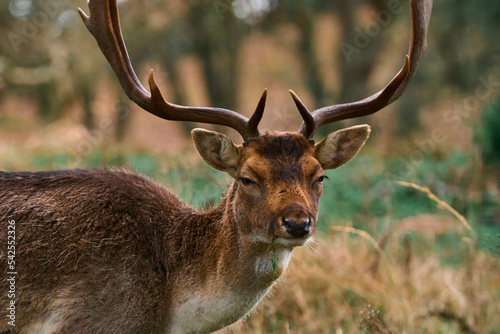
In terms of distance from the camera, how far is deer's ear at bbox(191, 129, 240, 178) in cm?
447

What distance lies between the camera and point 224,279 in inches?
173

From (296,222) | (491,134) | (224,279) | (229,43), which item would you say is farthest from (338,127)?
(296,222)

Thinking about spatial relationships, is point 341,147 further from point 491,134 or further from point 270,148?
point 491,134

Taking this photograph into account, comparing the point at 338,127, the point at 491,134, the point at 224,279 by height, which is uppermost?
the point at 491,134

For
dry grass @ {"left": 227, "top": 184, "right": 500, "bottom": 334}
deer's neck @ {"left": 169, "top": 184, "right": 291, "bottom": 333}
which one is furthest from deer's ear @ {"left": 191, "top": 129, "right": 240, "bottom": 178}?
dry grass @ {"left": 227, "top": 184, "right": 500, "bottom": 334}

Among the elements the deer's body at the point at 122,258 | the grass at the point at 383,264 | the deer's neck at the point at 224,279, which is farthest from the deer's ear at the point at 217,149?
the grass at the point at 383,264

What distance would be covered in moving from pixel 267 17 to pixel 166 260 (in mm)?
17693

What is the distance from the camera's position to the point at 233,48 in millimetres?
20578

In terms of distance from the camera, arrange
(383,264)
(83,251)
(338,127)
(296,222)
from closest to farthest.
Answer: (296,222) < (83,251) < (383,264) < (338,127)

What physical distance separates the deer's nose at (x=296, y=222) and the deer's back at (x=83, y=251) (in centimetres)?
103

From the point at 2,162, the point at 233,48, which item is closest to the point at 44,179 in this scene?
the point at 2,162

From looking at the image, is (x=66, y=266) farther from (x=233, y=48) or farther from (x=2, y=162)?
(x=233, y=48)

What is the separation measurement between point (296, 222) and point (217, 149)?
38.1 inches

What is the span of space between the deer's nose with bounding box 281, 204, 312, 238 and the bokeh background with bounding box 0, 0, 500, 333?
144 cm
